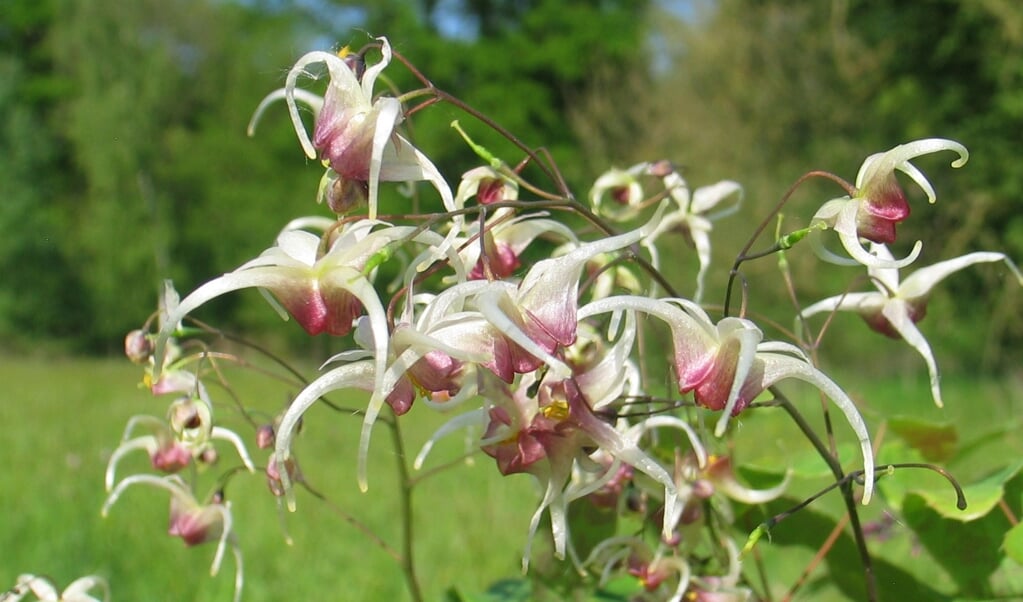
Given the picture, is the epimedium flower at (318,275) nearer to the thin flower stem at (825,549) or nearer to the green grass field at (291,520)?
the green grass field at (291,520)

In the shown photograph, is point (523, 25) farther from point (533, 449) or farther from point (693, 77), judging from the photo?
point (533, 449)

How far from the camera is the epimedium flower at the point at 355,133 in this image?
57cm

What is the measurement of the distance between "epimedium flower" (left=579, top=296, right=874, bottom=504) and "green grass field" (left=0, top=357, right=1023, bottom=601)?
43 cm

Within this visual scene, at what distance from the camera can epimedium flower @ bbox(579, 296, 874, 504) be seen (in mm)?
547

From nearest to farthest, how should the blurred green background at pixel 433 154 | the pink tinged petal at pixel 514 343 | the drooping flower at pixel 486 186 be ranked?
the pink tinged petal at pixel 514 343
the drooping flower at pixel 486 186
the blurred green background at pixel 433 154

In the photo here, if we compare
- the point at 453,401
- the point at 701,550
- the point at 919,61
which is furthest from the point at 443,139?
the point at 453,401

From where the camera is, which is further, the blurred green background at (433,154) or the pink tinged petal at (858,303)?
the blurred green background at (433,154)

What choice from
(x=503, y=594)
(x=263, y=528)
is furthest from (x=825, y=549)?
(x=263, y=528)

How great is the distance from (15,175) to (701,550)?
13639 mm

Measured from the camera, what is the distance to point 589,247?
53 cm

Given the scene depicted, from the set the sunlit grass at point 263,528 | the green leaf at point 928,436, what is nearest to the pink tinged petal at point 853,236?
the green leaf at point 928,436

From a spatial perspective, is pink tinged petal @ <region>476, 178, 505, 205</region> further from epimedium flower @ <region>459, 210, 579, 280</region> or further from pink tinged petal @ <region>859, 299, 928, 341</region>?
pink tinged petal @ <region>859, 299, 928, 341</region>

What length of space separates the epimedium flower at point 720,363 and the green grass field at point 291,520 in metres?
0.43

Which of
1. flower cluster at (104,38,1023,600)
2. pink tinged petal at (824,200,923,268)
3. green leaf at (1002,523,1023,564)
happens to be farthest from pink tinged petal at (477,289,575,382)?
green leaf at (1002,523,1023,564)
